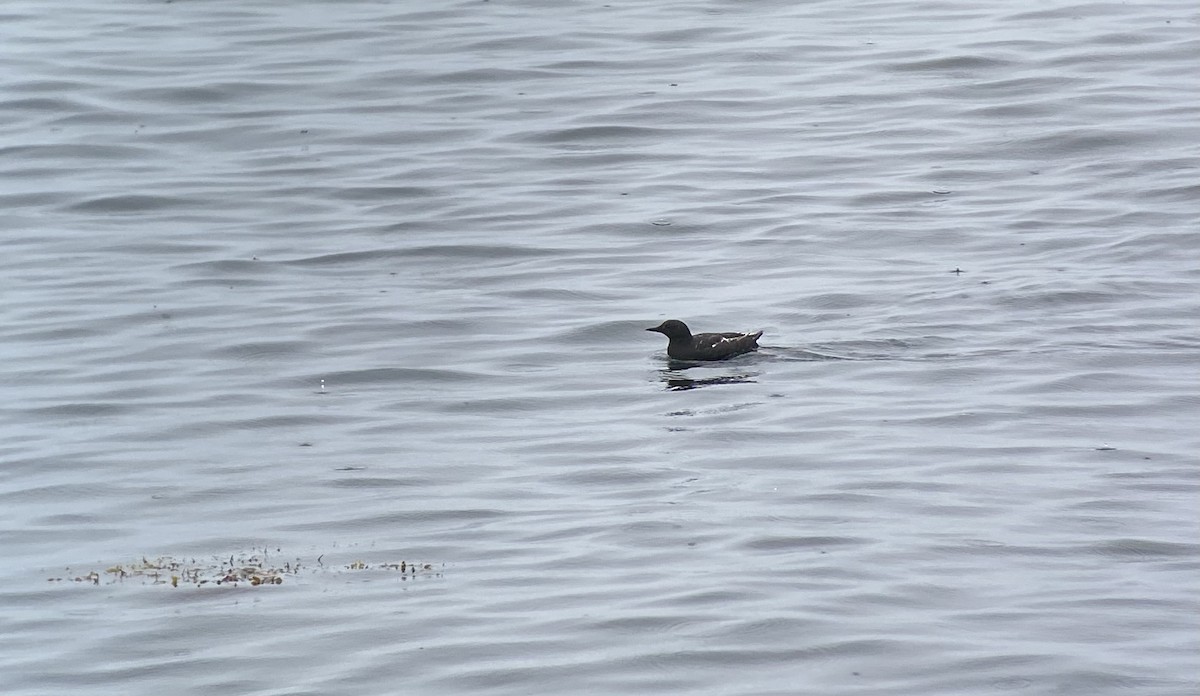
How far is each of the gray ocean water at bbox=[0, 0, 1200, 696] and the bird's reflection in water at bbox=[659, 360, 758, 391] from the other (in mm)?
61

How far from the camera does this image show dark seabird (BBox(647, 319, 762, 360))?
56.5 feet

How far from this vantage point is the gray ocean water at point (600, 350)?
10234mm

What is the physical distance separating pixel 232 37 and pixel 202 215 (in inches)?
408

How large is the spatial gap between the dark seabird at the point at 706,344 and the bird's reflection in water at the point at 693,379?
0.65ft

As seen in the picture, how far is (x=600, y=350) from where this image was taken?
1798 centimetres

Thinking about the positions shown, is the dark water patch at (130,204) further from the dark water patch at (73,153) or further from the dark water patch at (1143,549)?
the dark water patch at (1143,549)

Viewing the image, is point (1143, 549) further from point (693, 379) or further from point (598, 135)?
point (598, 135)

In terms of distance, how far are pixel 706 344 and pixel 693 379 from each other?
75cm

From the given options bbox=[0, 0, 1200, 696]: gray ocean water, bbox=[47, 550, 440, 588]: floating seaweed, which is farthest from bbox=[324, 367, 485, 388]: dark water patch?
bbox=[47, 550, 440, 588]: floating seaweed

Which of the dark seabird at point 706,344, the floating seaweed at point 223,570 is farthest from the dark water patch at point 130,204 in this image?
the floating seaweed at point 223,570

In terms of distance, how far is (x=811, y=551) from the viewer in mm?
11320

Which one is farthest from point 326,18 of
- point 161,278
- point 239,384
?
point 239,384

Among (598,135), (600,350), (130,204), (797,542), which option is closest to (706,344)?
(600,350)

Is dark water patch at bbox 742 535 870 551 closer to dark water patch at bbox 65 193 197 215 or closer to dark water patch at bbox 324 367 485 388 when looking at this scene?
dark water patch at bbox 324 367 485 388
